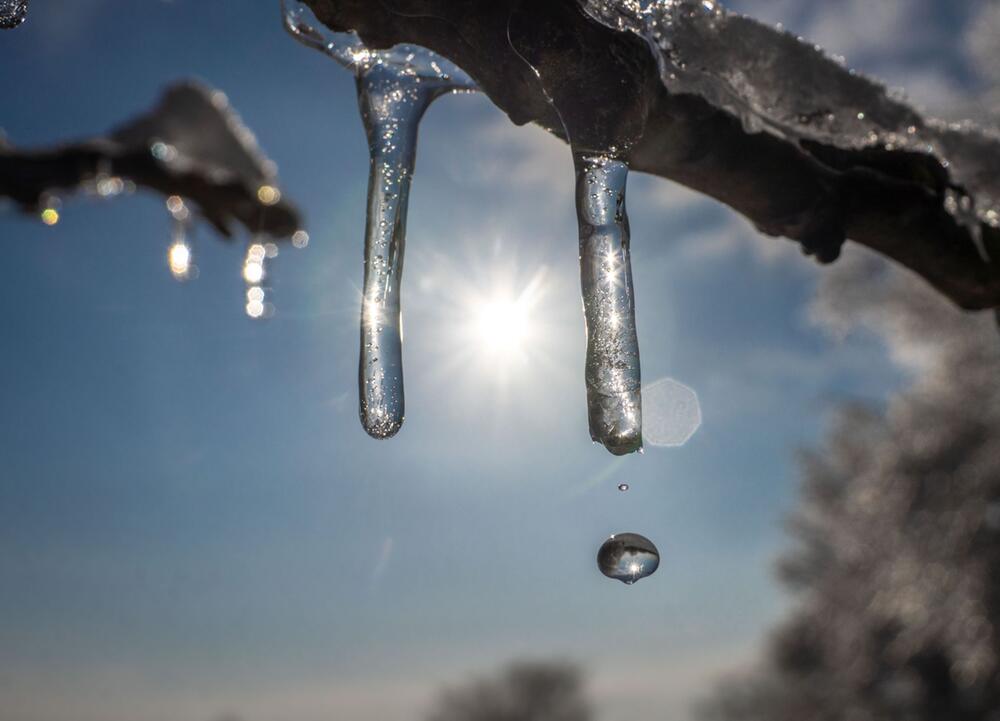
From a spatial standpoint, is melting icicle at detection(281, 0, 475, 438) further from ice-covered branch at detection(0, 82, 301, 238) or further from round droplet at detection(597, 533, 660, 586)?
round droplet at detection(597, 533, 660, 586)

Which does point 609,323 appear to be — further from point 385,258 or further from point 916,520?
point 916,520

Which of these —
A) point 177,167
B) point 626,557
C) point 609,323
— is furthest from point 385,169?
point 626,557

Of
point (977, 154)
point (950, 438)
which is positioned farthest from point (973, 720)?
point (977, 154)

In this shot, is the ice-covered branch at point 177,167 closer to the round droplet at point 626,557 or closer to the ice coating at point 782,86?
the ice coating at point 782,86

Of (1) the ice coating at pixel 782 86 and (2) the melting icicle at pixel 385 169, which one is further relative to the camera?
(2) the melting icicle at pixel 385 169

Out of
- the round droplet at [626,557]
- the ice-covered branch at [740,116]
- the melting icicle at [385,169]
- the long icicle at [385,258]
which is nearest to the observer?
the ice-covered branch at [740,116]

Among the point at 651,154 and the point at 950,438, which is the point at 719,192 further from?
the point at 950,438

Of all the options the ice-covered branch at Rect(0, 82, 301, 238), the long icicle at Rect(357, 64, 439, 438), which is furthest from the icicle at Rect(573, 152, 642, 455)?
the ice-covered branch at Rect(0, 82, 301, 238)

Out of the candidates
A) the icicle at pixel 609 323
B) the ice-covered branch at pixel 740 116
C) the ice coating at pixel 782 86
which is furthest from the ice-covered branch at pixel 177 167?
the ice coating at pixel 782 86
